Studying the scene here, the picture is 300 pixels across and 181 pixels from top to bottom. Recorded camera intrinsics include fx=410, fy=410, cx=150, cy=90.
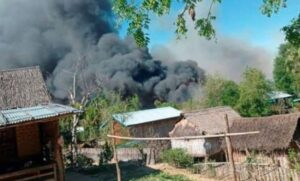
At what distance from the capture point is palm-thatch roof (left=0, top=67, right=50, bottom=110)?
1620 cm

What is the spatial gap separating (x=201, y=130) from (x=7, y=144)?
1465 cm

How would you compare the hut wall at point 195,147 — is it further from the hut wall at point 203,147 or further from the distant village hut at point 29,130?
the distant village hut at point 29,130

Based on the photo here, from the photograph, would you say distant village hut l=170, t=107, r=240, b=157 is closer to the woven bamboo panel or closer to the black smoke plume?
the woven bamboo panel

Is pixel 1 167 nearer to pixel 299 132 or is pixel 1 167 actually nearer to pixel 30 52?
pixel 299 132

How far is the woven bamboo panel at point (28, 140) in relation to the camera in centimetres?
1654

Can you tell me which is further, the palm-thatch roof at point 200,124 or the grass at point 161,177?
the palm-thatch roof at point 200,124

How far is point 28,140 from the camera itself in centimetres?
1678

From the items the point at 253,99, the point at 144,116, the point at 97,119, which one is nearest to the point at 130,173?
the point at 97,119

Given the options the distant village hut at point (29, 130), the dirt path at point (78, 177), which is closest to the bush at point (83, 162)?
the dirt path at point (78, 177)

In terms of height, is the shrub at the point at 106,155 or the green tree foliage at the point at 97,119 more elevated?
the green tree foliage at the point at 97,119

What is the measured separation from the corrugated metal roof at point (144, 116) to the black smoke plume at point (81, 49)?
2112cm

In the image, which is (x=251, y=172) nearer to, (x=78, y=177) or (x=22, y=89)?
(x=78, y=177)

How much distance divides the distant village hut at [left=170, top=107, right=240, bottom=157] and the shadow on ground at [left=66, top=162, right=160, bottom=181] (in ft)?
18.0

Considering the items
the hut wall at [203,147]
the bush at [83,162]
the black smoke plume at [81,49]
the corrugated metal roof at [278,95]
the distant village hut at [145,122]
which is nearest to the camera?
the bush at [83,162]
